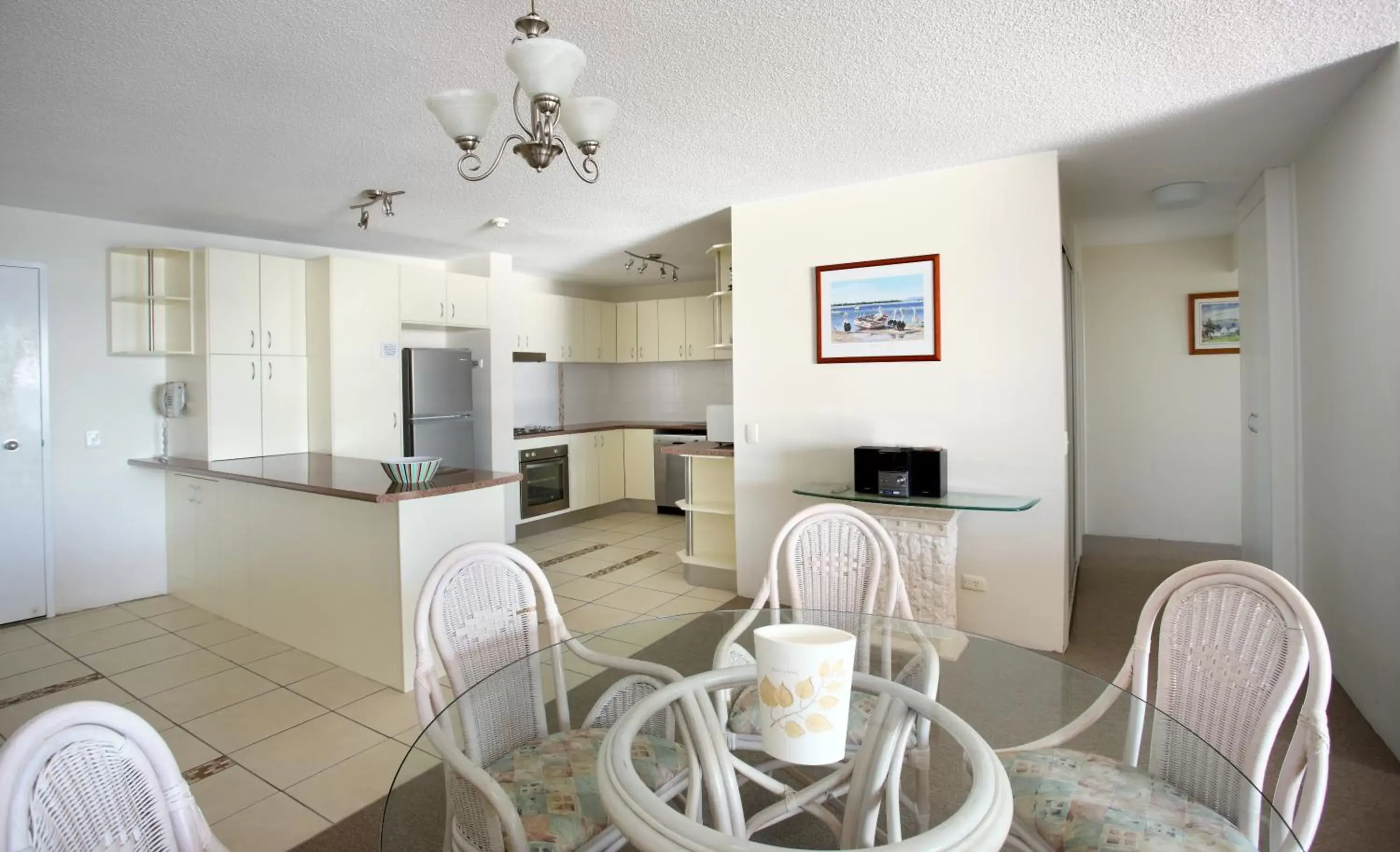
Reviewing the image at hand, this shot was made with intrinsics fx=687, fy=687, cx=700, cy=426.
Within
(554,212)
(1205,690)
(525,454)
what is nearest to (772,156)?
(554,212)

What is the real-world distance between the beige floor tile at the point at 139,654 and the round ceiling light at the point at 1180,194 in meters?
5.63

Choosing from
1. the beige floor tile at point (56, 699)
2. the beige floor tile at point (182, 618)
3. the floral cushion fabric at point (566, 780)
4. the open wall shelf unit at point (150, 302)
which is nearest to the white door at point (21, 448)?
the open wall shelf unit at point (150, 302)

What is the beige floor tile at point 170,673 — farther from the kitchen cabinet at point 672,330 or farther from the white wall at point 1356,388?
the white wall at point 1356,388

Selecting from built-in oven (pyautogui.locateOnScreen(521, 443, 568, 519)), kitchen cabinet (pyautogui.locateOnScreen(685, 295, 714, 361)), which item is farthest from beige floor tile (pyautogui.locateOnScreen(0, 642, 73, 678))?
kitchen cabinet (pyautogui.locateOnScreen(685, 295, 714, 361))

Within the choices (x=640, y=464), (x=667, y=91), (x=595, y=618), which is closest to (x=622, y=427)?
(x=640, y=464)

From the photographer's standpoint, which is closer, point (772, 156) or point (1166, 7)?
point (1166, 7)

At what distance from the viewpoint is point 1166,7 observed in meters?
1.92

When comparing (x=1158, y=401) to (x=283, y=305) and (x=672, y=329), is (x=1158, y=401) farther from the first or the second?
(x=283, y=305)

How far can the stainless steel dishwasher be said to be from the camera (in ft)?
21.6

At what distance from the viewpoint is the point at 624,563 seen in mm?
4988

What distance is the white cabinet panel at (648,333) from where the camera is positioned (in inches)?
274

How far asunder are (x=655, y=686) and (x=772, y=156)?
243 cm

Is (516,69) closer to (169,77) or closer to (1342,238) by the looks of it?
(169,77)

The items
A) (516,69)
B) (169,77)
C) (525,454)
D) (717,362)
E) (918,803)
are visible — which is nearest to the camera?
(918,803)
